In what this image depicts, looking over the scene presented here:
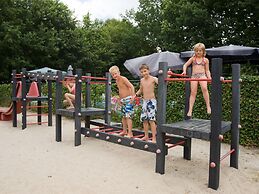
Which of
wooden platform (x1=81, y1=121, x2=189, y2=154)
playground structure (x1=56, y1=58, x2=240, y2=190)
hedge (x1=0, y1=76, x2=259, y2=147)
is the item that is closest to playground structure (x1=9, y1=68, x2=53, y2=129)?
wooden platform (x1=81, y1=121, x2=189, y2=154)

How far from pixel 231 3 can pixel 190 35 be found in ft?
10.8

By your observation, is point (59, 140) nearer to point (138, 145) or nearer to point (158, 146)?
point (138, 145)

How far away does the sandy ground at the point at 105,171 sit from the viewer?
364cm

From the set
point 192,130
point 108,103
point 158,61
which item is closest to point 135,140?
point 192,130

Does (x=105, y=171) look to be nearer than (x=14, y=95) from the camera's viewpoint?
Yes

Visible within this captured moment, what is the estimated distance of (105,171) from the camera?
4.30 m

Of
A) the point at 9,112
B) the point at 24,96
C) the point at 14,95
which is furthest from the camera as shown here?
the point at 9,112

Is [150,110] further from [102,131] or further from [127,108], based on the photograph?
[102,131]

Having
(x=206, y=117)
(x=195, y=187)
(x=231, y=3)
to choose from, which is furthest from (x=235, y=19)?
(x=195, y=187)

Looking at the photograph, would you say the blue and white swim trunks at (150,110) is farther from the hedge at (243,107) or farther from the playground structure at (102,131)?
the hedge at (243,107)

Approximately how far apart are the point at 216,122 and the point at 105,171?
1.75 meters

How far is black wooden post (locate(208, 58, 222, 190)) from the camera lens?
368cm

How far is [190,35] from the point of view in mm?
19625

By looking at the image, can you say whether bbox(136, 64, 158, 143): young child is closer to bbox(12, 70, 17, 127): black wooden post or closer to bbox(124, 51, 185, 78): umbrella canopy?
bbox(124, 51, 185, 78): umbrella canopy
